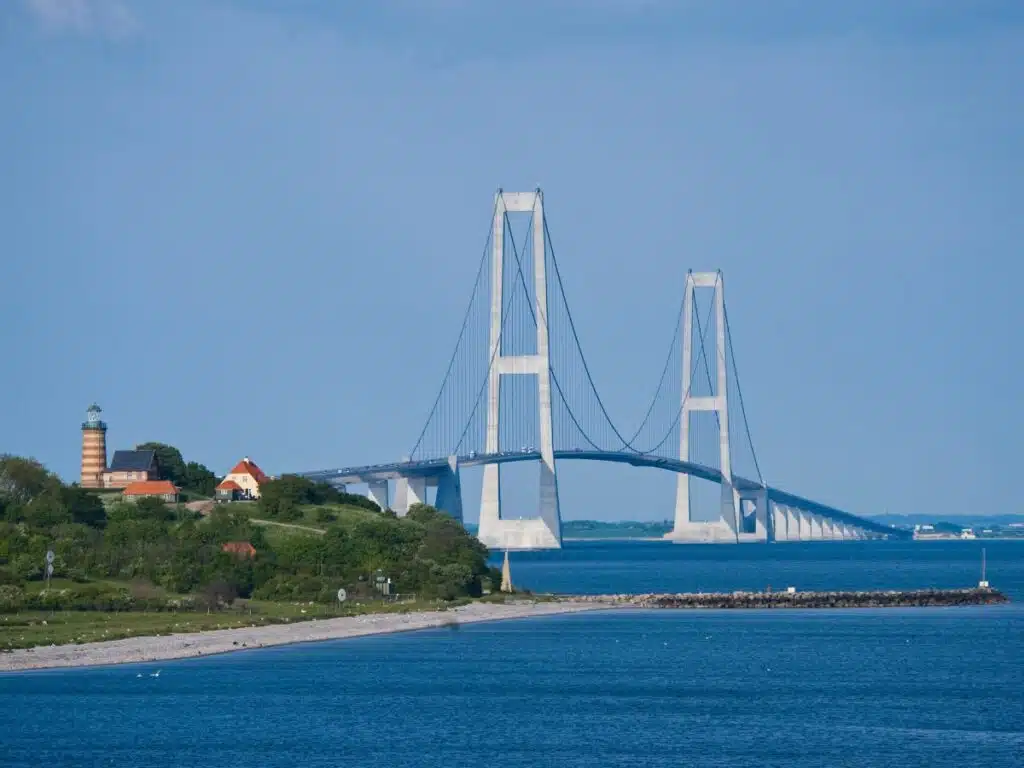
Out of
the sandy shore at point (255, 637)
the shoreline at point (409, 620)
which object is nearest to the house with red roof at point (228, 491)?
the shoreline at point (409, 620)

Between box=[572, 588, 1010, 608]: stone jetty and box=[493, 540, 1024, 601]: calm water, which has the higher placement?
box=[493, 540, 1024, 601]: calm water

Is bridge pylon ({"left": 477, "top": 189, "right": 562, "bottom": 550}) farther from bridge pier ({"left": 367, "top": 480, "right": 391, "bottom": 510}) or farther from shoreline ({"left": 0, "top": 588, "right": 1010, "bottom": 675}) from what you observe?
shoreline ({"left": 0, "top": 588, "right": 1010, "bottom": 675})

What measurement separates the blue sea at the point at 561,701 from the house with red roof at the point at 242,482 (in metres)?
19.9

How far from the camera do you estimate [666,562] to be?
114062mm

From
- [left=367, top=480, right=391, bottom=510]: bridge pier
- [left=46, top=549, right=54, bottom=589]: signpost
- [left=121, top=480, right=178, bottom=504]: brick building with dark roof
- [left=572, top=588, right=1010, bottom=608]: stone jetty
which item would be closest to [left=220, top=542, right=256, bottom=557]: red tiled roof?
[left=46, top=549, right=54, bottom=589]: signpost

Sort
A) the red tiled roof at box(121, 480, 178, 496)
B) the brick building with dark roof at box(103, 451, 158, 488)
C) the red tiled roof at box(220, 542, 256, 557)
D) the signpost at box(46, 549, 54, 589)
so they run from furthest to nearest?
the brick building with dark roof at box(103, 451, 158, 488) < the red tiled roof at box(121, 480, 178, 496) < the red tiled roof at box(220, 542, 256, 557) < the signpost at box(46, 549, 54, 589)

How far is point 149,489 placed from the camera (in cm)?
7044

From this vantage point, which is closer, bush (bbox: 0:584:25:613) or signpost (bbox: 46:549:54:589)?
bush (bbox: 0:584:25:613)

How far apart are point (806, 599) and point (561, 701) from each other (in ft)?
96.5

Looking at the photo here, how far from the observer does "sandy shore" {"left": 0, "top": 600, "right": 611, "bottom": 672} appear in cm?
4081

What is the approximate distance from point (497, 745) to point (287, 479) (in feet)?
128

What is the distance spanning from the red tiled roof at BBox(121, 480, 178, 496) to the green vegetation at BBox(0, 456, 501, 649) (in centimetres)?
177

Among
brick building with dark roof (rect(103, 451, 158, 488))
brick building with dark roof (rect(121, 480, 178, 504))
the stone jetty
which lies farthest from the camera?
brick building with dark roof (rect(103, 451, 158, 488))

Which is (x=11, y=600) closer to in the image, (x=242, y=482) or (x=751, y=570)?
(x=242, y=482)
